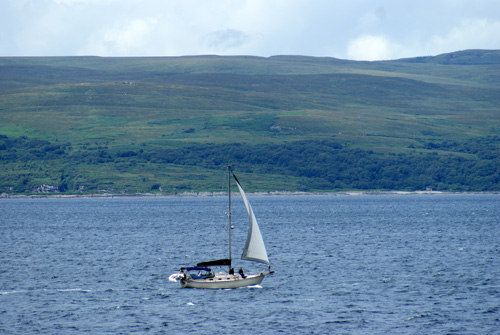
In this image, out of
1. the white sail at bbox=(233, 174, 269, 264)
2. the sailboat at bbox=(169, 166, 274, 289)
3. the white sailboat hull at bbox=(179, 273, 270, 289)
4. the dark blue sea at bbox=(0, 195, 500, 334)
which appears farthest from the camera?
the white sail at bbox=(233, 174, 269, 264)

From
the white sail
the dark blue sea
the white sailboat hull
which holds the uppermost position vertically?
the white sail

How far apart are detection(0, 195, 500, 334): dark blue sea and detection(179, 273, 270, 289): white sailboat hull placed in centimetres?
55

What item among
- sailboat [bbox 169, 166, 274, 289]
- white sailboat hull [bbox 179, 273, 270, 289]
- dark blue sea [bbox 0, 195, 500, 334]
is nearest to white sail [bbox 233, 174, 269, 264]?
sailboat [bbox 169, 166, 274, 289]

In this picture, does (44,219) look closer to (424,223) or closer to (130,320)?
(424,223)

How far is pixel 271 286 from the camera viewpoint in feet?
211

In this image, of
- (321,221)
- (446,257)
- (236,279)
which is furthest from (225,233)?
(236,279)

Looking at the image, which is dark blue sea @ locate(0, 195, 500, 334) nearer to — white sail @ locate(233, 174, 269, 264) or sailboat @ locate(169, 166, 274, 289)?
sailboat @ locate(169, 166, 274, 289)

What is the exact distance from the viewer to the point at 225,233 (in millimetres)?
124312

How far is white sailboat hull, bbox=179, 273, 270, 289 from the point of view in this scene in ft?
205

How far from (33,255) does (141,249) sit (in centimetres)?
1360

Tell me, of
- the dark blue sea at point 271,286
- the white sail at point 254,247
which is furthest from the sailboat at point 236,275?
the dark blue sea at point 271,286

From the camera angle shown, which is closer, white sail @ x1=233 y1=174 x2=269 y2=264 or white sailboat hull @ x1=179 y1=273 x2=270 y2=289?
white sailboat hull @ x1=179 y1=273 x2=270 y2=289

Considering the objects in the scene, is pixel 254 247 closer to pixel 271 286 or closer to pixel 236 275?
pixel 236 275

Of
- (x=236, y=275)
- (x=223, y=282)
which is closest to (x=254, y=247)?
(x=236, y=275)
